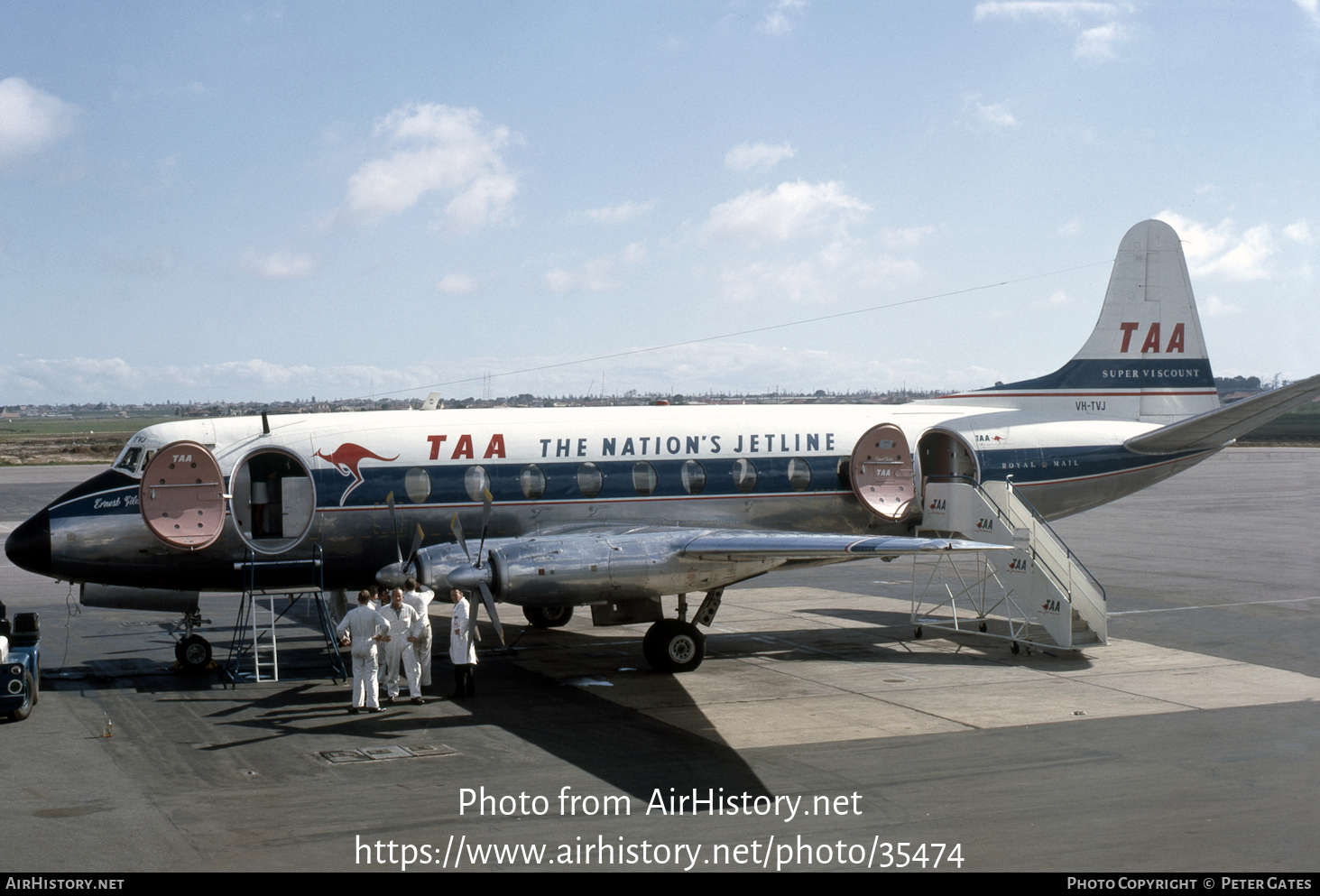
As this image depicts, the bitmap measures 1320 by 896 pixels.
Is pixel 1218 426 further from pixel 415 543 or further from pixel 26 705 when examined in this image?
pixel 26 705

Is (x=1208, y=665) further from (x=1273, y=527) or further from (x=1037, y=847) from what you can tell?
(x=1273, y=527)

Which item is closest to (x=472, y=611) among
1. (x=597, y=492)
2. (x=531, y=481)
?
(x=531, y=481)

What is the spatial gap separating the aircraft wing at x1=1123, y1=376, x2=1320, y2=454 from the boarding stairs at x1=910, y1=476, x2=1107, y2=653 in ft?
10.6

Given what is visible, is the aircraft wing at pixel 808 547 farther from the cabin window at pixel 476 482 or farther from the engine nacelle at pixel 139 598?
the engine nacelle at pixel 139 598

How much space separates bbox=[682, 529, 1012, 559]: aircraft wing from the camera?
16.6 m

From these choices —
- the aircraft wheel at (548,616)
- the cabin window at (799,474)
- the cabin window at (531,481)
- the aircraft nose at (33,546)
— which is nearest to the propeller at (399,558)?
the cabin window at (531,481)

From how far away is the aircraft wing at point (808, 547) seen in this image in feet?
54.6

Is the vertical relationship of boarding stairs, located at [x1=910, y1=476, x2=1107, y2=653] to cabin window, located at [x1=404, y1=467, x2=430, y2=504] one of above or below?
below

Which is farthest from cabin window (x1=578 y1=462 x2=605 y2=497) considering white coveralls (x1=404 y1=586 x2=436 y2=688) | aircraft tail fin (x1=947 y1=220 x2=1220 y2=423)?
aircraft tail fin (x1=947 y1=220 x2=1220 y2=423)

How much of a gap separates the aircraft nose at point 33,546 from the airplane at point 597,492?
3 cm

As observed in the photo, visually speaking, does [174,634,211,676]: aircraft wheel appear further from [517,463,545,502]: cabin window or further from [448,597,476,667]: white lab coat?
[517,463,545,502]: cabin window

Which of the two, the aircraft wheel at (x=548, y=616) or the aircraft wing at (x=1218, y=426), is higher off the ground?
the aircraft wing at (x=1218, y=426)

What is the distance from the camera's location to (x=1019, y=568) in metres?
21.7

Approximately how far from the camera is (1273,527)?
136ft
